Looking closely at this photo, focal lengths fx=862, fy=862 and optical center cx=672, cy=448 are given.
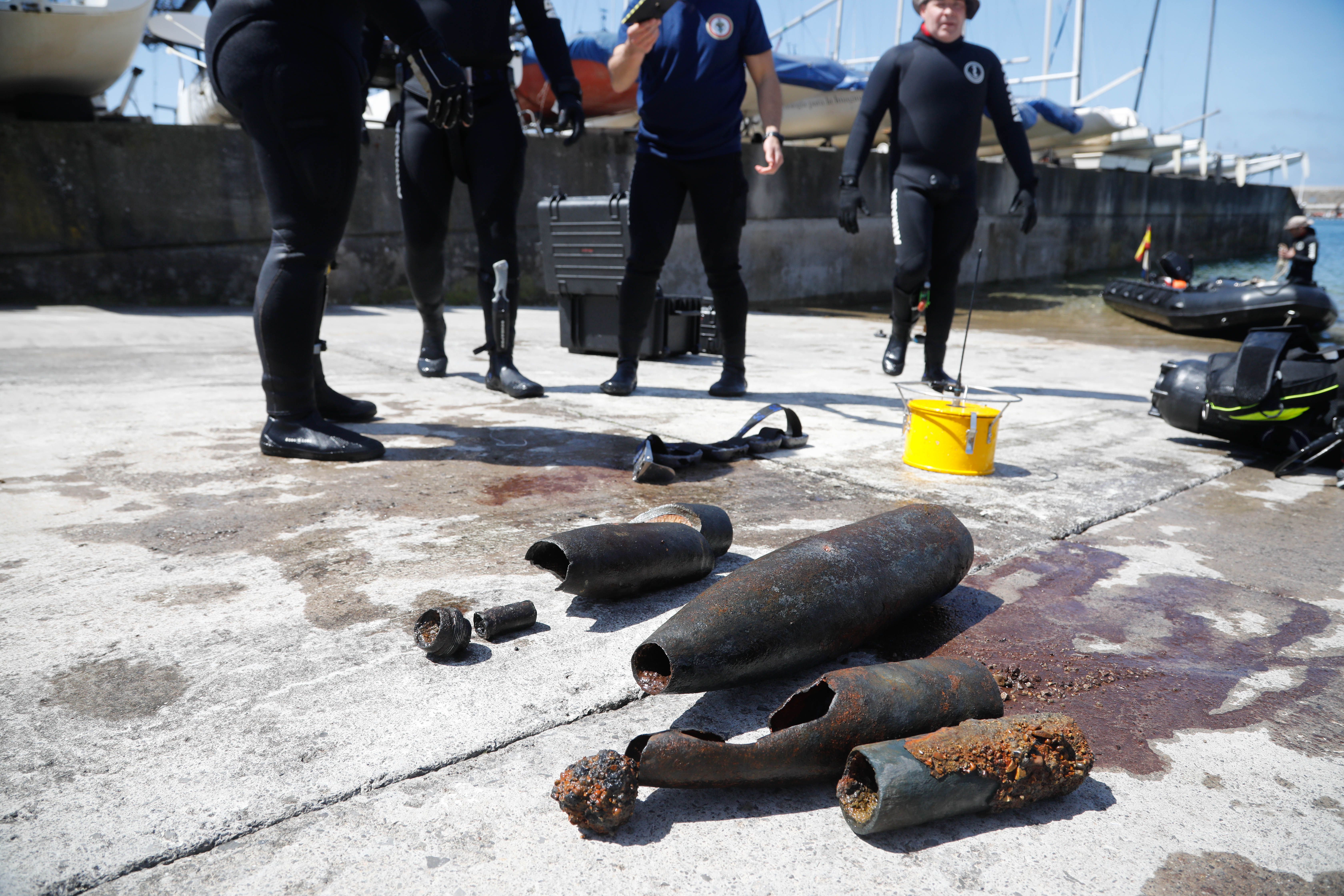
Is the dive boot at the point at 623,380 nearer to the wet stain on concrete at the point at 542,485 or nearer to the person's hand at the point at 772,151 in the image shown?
the person's hand at the point at 772,151

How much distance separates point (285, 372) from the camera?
8.75ft

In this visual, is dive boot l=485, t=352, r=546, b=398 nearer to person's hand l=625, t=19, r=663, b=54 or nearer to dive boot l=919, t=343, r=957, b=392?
person's hand l=625, t=19, r=663, b=54

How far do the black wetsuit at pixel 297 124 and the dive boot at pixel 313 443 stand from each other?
36mm

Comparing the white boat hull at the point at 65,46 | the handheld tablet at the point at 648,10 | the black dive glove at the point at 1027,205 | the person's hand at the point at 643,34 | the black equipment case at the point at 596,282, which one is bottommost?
the black equipment case at the point at 596,282

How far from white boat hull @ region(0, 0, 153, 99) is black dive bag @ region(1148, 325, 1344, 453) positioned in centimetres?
866

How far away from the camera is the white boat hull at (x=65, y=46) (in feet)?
22.9

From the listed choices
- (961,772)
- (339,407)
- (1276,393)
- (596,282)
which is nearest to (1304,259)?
(1276,393)

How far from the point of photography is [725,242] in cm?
406

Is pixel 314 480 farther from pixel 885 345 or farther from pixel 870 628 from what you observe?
pixel 885 345

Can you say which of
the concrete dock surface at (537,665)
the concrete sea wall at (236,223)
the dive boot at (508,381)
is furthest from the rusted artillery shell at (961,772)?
the concrete sea wall at (236,223)

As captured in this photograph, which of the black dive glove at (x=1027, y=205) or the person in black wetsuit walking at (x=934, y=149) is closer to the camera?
the person in black wetsuit walking at (x=934, y=149)

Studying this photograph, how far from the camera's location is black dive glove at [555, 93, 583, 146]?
12.0 ft

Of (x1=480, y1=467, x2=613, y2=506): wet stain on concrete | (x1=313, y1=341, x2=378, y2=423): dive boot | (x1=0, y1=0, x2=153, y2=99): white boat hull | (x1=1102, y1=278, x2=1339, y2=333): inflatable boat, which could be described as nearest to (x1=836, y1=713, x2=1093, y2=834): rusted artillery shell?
(x1=480, y1=467, x2=613, y2=506): wet stain on concrete

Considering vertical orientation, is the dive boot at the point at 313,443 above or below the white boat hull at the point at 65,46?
below
